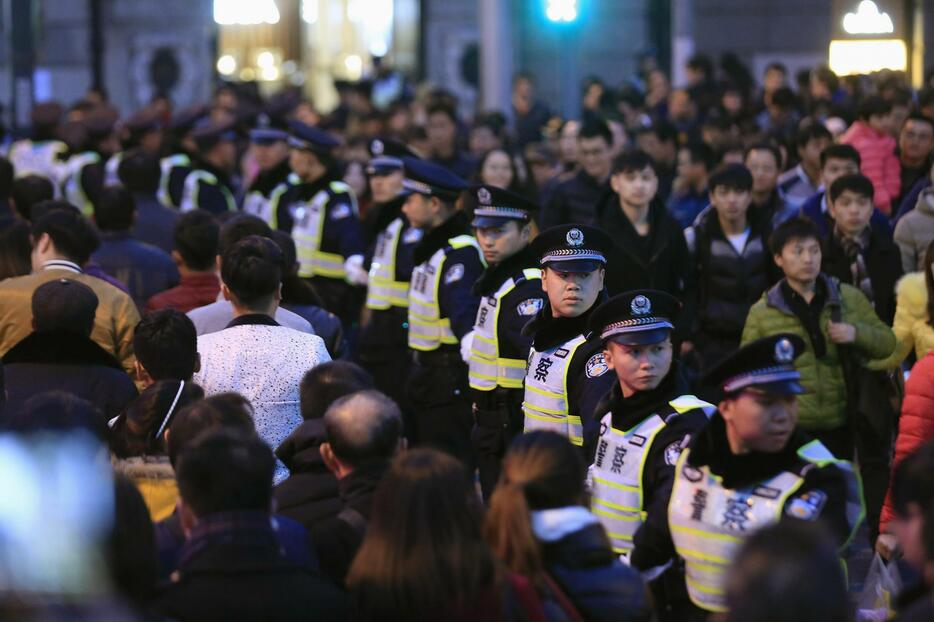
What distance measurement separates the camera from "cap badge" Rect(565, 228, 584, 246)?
24.9 ft

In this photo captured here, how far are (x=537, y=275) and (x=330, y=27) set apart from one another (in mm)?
32527

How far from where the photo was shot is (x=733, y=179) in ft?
33.7

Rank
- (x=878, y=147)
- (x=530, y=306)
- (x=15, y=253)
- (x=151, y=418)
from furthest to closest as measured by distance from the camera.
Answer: (x=878, y=147) → (x=15, y=253) → (x=530, y=306) → (x=151, y=418)

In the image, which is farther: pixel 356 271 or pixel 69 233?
pixel 356 271

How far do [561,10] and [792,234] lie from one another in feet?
35.6

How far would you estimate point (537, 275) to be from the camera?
8.39 m

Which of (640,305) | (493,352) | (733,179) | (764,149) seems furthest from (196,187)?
(640,305)

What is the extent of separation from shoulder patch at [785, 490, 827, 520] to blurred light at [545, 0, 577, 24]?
1422 centimetres

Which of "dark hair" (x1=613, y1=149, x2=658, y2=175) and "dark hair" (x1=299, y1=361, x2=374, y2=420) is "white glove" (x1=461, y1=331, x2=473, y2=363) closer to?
"dark hair" (x1=613, y1=149, x2=658, y2=175)

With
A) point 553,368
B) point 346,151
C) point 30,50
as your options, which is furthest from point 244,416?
point 30,50

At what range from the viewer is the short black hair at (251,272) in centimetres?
727

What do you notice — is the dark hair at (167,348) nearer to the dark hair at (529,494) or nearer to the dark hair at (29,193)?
the dark hair at (529,494)

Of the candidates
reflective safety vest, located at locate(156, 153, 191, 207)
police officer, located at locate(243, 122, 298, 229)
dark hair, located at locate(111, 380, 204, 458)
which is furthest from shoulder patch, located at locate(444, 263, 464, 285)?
reflective safety vest, located at locate(156, 153, 191, 207)

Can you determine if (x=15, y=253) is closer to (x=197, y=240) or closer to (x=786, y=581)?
(x=197, y=240)
